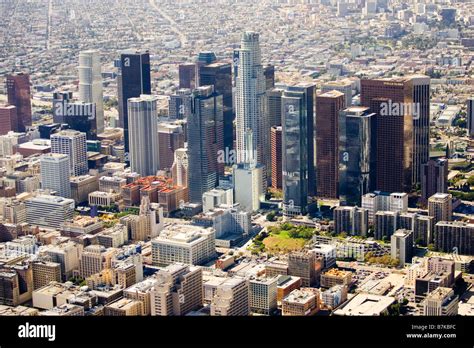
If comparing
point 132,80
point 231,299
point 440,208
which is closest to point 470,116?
point 440,208

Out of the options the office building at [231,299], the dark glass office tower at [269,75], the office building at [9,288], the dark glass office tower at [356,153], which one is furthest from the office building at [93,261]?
the dark glass office tower at [269,75]

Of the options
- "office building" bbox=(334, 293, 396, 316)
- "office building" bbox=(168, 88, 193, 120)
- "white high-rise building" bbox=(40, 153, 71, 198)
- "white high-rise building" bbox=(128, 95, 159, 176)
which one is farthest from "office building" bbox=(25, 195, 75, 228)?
"office building" bbox=(334, 293, 396, 316)

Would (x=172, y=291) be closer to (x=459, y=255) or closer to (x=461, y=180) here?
(x=459, y=255)

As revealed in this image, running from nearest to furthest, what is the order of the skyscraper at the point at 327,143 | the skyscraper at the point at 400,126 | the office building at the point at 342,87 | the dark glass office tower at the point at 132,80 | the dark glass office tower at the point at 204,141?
the skyscraper at the point at 400,126, the skyscraper at the point at 327,143, the dark glass office tower at the point at 204,141, the office building at the point at 342,87, the dark glass office tower at the point at 132,80

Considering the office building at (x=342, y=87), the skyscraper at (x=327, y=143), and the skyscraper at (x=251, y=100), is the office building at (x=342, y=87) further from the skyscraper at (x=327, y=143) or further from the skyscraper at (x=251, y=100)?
the skyscraper at (x=251, y=100)

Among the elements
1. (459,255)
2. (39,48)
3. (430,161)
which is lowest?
(459,255)

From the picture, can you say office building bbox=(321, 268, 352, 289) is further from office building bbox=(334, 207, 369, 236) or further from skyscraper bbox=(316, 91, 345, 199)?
skyscraper bbox=(316, 91, 345, 199)

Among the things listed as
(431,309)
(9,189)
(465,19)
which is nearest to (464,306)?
(431,309)
